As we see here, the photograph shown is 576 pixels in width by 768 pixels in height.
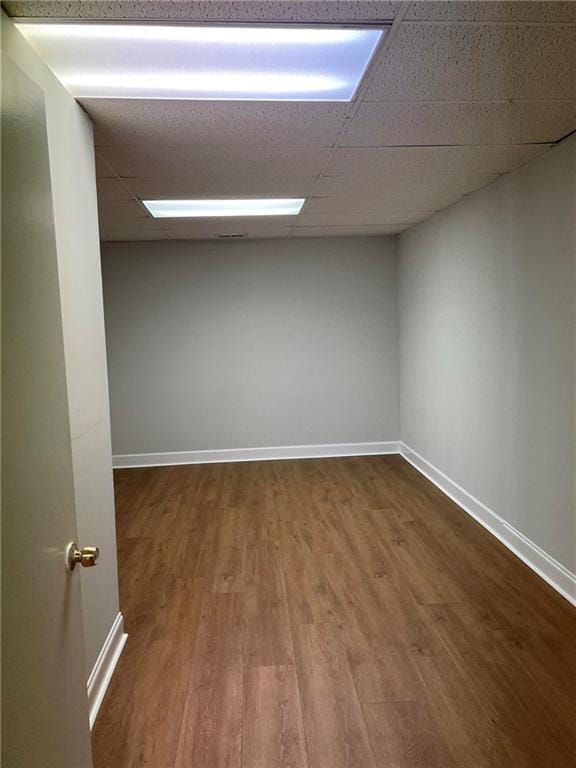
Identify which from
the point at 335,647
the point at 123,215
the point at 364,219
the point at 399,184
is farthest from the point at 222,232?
the point at 335,647

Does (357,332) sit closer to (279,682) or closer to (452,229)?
(452,229)

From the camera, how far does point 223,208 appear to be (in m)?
3.93

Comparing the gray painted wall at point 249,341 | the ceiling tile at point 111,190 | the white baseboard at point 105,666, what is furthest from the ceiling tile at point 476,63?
the gray painted wall at point 249,341

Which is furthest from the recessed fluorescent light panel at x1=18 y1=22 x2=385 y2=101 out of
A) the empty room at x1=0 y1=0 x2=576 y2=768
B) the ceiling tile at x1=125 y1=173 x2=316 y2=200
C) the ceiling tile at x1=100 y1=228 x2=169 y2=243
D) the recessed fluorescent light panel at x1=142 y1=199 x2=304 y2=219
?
the ceiling tile at x1=100 y1=228 x2=169 y2=243

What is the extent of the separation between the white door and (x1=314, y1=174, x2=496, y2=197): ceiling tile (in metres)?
2.28

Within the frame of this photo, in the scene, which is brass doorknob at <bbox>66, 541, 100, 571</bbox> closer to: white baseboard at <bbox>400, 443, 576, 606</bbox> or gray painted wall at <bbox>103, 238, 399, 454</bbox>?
white baseboard at <bbox>400, 443, 576, 606</bbox>

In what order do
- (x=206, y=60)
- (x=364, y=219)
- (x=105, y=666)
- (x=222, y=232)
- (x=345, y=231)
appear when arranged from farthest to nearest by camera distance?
(x=345, y=231)
(x=222, y=232)
(x=364, y=219)
(x=105, y=666)
(x=206, y=60)

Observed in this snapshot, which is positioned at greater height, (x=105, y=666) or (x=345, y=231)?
(x=345, y=231)

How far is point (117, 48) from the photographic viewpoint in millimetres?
1624

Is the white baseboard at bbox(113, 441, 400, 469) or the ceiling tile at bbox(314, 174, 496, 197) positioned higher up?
the ceiling tile at bbox(314, 174, 496, 197)

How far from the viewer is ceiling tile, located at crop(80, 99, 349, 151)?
1993 mm

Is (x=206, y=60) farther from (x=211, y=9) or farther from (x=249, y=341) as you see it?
(x=249, y=341)

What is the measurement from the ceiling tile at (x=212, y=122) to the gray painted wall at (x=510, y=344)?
1.25 m

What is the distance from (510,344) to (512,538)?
1211mm
